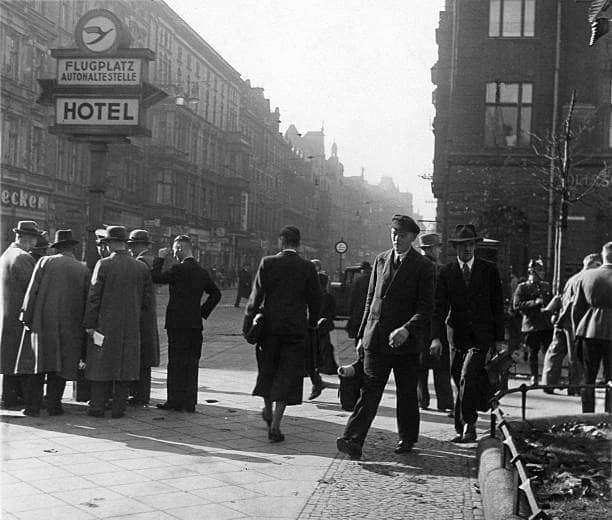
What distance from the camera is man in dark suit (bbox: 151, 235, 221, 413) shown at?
870 cm

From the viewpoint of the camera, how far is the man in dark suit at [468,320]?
23.7ft

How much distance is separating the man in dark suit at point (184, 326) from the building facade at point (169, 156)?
1255mm

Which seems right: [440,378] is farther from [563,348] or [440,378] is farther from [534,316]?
[534,316]

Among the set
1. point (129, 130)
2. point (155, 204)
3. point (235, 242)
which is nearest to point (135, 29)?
point (155, 204)

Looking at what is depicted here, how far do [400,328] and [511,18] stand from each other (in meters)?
22.6

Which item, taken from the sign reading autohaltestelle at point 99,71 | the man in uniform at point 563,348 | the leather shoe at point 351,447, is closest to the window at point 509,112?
the man in uniform at point 563,348

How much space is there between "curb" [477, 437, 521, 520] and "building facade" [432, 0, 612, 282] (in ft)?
66.4

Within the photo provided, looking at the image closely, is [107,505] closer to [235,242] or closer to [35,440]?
[35,440]

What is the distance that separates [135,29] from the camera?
4719 centimetres

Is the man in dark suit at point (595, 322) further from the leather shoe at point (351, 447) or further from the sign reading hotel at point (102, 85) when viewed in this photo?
the sign reading hotel at point (102, 85)

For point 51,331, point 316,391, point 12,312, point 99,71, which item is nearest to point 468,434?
point 316,391

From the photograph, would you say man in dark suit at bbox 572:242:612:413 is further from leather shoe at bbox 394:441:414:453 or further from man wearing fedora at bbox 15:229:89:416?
man wearing fedora at bbox 15:229:89:416

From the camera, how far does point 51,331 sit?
830 centimetres

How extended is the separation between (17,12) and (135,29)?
13.7 m
